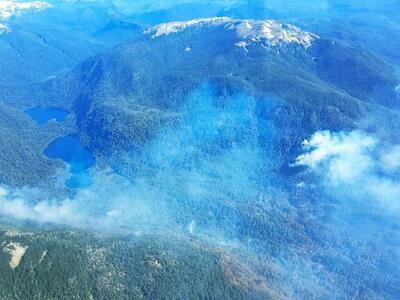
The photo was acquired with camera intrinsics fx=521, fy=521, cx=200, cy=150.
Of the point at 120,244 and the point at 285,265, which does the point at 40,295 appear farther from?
the point at 285,265

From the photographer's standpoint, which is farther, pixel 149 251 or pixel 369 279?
pixel 369 279

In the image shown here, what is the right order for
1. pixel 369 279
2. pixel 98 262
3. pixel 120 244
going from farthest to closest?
pixel 369 279 → pixel 120 244 → pixel 98 262

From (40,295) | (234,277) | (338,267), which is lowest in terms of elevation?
(338,267)

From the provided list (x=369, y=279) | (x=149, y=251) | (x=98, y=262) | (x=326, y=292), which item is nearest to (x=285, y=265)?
(x=326, y=292)

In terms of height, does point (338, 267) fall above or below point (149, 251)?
below

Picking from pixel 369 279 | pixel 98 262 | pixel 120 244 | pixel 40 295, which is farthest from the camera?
pixel 369 279

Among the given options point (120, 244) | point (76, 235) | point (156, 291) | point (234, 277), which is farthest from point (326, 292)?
point (76, 235)

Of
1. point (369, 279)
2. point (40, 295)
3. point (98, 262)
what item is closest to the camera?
point (40, 295)

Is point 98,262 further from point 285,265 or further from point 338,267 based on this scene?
point 338,267

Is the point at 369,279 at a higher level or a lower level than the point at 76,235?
lower
